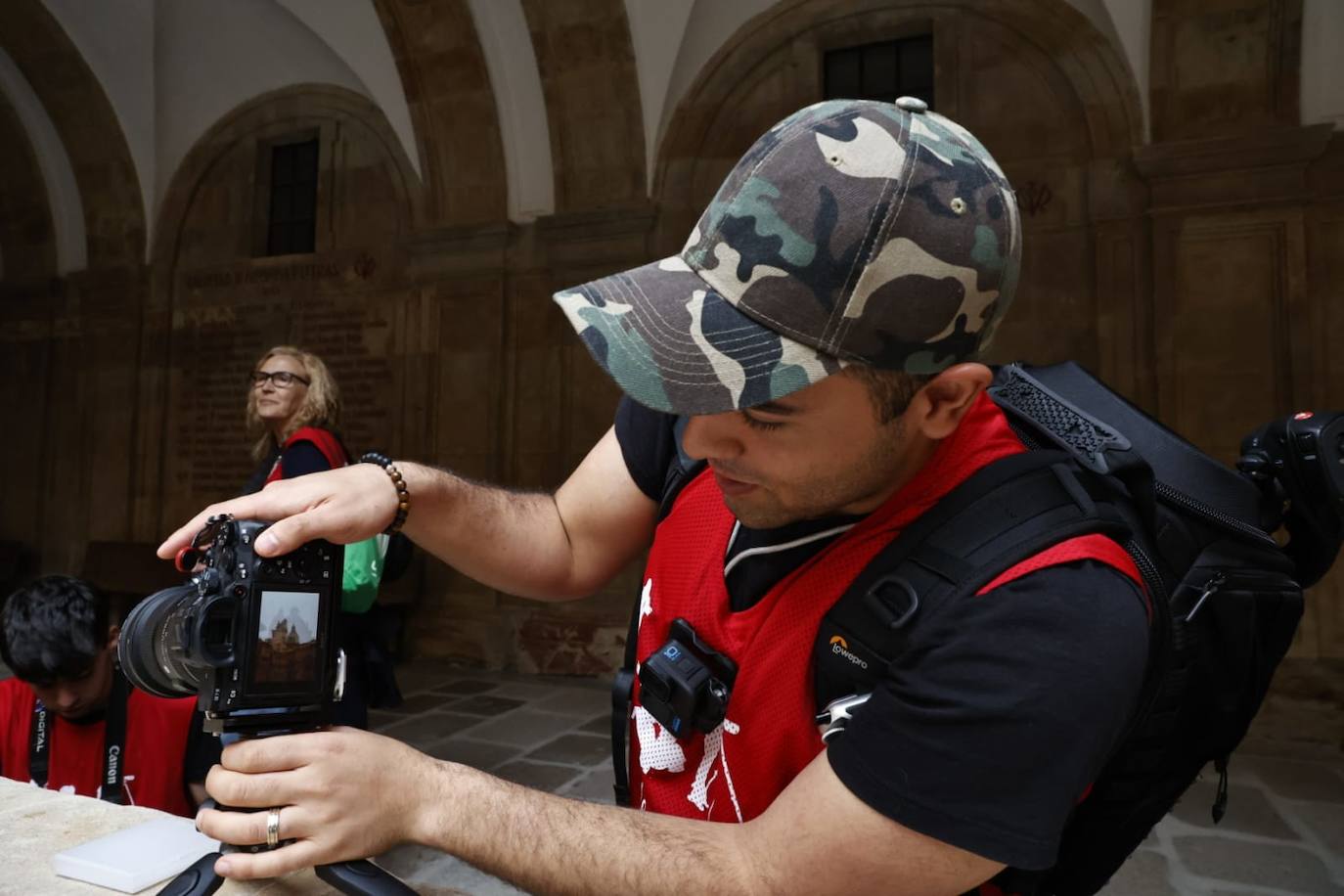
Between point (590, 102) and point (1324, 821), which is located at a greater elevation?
point (590, 102)

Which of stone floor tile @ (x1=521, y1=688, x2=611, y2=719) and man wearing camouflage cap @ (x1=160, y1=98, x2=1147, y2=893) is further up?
man wearing camouflage cap @ (x1=160, y1=98, x2=1147, y2=893)

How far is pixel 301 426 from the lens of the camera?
3.08 m

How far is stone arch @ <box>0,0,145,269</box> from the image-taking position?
815 cm

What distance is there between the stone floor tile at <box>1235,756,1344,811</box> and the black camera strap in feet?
15.4

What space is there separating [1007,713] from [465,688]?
18.1ft

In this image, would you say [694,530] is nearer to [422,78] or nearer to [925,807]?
[925,807]

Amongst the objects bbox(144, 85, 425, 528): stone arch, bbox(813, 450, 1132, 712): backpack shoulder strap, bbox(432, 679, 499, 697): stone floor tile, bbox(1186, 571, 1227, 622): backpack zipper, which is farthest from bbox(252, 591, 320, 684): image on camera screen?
bbox(144, 85, 425, 528): stone arch

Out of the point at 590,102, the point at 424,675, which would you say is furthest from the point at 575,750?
the point at 590,102

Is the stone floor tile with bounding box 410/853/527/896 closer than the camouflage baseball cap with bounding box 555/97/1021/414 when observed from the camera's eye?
No

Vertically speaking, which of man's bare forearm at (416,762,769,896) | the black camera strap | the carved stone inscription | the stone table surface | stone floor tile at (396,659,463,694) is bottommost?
stone floor tile at (396,659,463,694)

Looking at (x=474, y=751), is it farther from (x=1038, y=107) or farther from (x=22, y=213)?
(x=22, y=213)

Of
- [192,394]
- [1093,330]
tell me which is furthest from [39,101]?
[1093,330]

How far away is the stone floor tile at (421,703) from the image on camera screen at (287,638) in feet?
14.2

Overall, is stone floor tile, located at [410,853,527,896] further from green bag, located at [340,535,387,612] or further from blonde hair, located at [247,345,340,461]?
blonde hair, located at [247,345,340,461]
